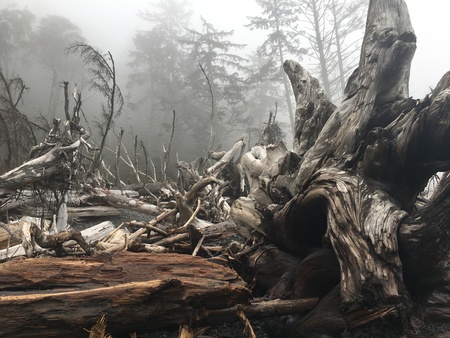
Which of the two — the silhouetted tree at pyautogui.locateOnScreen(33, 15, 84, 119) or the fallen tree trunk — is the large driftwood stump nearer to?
the fallen tree trunk

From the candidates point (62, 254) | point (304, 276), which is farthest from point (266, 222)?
point (62, 254)

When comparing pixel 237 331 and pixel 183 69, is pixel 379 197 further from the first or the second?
pixel 183 69

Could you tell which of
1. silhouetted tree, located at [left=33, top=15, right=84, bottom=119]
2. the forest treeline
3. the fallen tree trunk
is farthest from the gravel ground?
silhouetted tree, located at [left=33, top=15, right=84, bottom=119]

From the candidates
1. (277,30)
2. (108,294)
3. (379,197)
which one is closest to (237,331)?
(108,294)

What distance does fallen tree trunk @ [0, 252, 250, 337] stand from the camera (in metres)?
1.71

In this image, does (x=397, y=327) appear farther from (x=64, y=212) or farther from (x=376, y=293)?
(x=64, y=212)

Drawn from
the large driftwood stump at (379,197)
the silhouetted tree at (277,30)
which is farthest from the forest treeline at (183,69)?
the large driftwood stump at (379,197)

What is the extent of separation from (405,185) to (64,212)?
16.9ft

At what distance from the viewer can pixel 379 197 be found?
216 cm

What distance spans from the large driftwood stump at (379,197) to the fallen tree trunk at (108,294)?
79 centimetres

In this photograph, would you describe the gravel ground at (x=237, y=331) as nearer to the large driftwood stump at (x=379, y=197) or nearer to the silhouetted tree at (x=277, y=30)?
the large driftwood stump at (x=379, y=197)

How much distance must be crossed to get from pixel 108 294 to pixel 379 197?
1988mm

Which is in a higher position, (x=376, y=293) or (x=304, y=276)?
(x=376, y=293)

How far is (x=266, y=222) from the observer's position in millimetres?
3059
